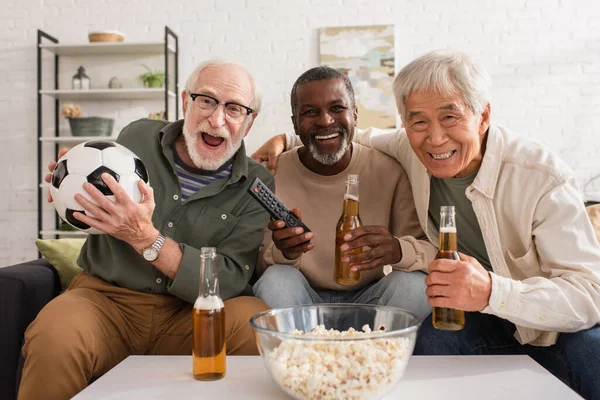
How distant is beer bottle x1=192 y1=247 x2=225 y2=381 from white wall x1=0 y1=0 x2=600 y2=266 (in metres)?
3.61

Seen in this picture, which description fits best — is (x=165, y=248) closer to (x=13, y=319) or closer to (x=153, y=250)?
(x=153, y=250)

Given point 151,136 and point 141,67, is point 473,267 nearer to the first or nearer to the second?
point 151,136

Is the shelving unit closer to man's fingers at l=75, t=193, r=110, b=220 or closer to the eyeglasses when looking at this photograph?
the eyeglasses

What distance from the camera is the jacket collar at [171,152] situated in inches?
74.8

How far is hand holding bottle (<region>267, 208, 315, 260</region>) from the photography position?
170cm

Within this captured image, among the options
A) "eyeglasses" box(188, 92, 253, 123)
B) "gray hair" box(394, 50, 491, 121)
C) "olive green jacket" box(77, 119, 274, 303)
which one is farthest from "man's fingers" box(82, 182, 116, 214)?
"gray hair" box(394, 50, 491, 121)

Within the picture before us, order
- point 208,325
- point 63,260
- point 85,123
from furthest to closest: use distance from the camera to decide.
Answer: point 85,123, point 63,260, point 208,325

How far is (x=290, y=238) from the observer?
1731mm

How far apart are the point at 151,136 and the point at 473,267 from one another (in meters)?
1.20

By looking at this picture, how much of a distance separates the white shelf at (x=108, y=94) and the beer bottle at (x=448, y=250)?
11.8 ft

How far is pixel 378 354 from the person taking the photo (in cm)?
102

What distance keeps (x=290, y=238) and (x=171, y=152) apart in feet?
1.74

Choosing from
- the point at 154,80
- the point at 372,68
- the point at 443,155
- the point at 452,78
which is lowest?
the point at 443,155

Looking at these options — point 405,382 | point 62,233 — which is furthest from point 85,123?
point 405,382
